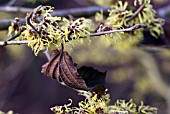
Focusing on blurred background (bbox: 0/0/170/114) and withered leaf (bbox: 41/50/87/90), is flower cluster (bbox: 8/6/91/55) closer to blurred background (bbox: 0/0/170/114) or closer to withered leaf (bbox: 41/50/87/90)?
withered leaf (bbox: 41/50/87/90)

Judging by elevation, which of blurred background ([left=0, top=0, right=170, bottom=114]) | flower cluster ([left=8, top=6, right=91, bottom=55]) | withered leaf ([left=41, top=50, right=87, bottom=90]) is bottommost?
Answer: blurred background ([left=0, top=0, right=170, bottom=114])

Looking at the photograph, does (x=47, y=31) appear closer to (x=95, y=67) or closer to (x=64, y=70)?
(x=64, y=70)

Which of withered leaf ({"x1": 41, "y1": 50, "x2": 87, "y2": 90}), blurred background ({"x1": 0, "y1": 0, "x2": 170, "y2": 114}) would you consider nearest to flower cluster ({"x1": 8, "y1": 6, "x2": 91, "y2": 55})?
withered leaf ({"x1": 41, "y1": 50, "x2": 87, "y2": 90})

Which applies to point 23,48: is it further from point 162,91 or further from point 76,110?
point 76,110

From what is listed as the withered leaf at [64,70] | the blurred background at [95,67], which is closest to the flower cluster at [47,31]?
the withered leaf at [64,70]

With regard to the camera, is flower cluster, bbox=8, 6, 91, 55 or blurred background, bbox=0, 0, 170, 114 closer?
flower cluster, bbox=8, 6, 91, 55

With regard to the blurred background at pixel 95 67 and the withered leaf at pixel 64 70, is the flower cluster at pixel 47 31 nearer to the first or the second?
the withered leaf at pixel 64 70
